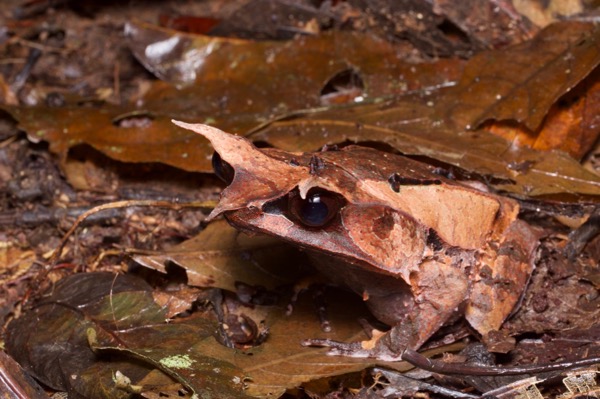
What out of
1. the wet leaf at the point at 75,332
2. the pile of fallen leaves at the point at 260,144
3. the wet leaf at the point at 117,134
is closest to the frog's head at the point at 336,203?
the pile of fallen leaves at the point at 260,144

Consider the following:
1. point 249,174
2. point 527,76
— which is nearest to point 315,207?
point 249,174

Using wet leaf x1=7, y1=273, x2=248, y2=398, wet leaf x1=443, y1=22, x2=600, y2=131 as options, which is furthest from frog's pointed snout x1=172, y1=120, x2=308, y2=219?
wet leaf x1=443, y1=22, x2=600, y2=131

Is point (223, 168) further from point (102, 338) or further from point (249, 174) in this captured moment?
point (102, 338)

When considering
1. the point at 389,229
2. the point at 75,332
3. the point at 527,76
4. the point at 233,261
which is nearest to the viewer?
the point at 389,229

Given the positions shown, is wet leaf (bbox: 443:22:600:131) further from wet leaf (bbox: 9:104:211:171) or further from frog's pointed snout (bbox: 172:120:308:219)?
frog's pointed snout (bbox: 172:120:308:219)

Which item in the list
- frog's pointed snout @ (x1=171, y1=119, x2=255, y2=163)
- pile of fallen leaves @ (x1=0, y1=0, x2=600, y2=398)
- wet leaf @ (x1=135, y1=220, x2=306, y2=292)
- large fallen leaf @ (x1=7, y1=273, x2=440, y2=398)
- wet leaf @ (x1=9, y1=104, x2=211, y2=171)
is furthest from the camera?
wet leaf @ (x1=9, y1=104, x2=211, y2=171)

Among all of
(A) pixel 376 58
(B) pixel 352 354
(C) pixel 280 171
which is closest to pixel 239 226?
(C) pixel 280 171

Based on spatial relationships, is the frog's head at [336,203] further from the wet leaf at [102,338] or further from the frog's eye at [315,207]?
the wet leaf at [102,338]
